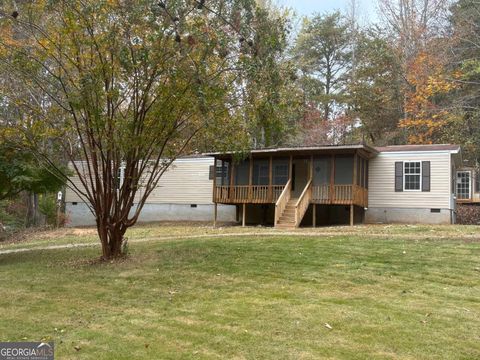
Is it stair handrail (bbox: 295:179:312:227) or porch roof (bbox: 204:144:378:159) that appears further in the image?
porch roof (bbox: 204:144:378:159)

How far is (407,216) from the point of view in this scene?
65.6ft

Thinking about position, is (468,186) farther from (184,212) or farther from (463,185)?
(184,212)

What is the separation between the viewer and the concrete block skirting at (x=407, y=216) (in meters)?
19.4

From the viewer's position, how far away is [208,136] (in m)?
11.6

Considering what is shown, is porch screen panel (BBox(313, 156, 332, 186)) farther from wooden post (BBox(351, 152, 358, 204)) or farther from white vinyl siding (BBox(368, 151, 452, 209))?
white vinyl siding (BBox(368, 151, 452, 209))

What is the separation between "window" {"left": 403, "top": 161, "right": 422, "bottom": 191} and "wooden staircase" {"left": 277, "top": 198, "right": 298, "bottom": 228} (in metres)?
4.84

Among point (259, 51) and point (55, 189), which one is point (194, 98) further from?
point (55, 189)

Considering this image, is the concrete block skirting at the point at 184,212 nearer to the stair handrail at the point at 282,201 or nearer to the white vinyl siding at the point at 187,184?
the white vinyl siding at the point at 187,184

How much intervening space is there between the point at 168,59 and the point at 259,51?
70.9 inches

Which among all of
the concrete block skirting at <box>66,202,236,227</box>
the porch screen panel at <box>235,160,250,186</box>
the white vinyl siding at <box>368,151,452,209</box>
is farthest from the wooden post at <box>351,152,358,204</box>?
the concrete block skirting at <box>66,202,236,227</box>

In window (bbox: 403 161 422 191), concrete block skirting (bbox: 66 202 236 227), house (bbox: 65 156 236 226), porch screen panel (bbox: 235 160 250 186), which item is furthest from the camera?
house (bbox: 65 156 236 226)

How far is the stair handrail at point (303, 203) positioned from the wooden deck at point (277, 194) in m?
0.21

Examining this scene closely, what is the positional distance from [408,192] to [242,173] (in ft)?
22.6

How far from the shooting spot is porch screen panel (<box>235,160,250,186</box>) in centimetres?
2114
